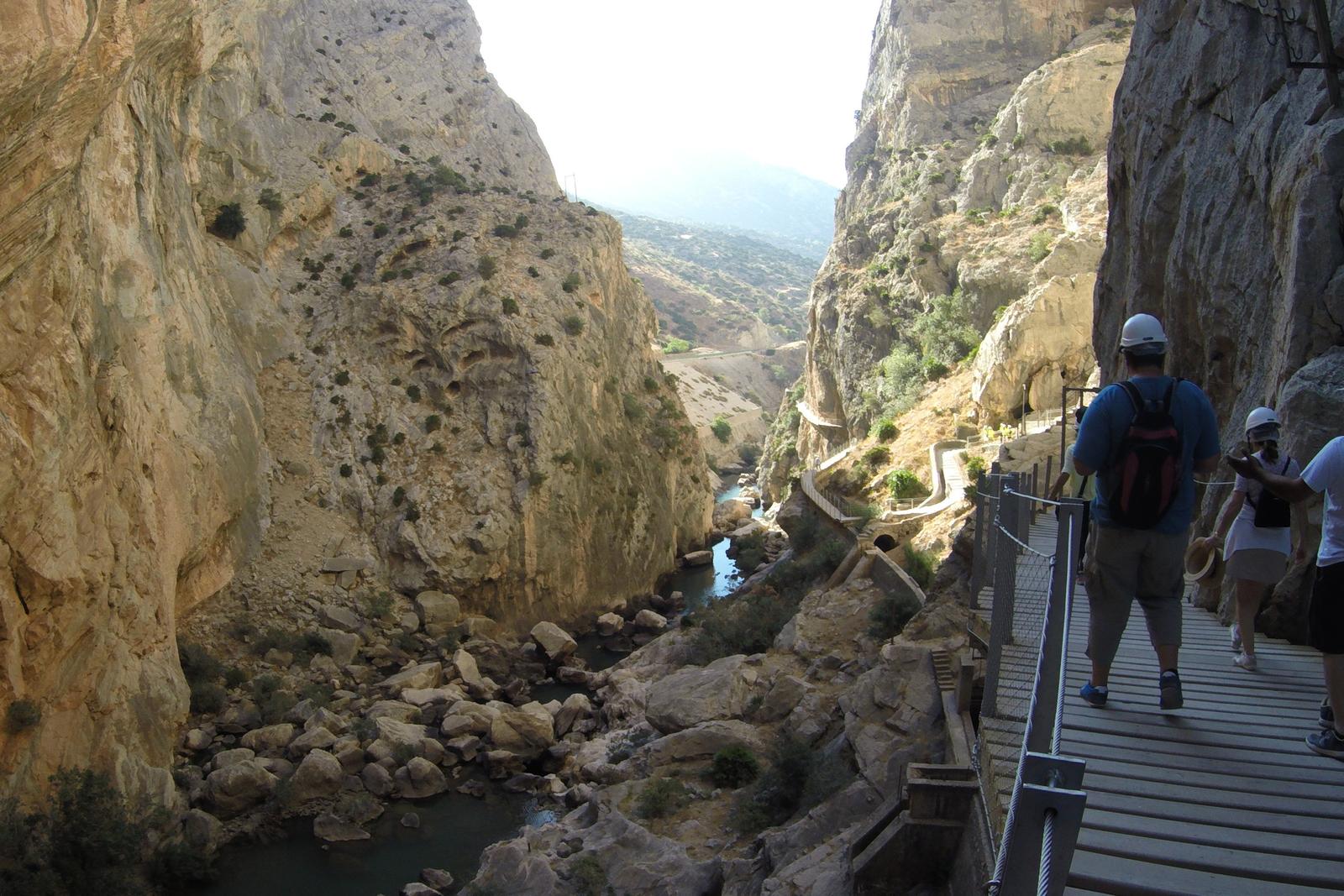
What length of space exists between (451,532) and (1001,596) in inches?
1062

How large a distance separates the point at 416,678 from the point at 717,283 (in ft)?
378

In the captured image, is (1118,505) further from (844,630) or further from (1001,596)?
(844,630)

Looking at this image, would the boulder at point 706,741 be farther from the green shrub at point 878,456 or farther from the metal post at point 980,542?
the green shrub at point 878,456

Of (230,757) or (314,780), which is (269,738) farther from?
(314,780)

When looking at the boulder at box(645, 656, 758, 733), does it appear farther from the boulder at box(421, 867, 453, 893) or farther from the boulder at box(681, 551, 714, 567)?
the boulder at box(681, 551, 714, 567)

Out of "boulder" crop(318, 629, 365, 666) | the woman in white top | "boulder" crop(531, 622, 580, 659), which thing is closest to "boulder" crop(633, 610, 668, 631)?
"boulder" crop(531, 622, 580, 659)

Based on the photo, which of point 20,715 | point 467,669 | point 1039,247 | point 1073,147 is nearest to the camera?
point 20,715

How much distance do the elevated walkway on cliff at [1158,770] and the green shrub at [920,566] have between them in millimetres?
15150

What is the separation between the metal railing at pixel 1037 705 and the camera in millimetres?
2852

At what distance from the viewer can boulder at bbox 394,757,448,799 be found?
20.6m

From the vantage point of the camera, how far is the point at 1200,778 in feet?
16.3

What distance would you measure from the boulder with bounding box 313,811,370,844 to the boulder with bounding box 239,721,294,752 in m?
3.55

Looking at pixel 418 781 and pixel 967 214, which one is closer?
pixel 418 781

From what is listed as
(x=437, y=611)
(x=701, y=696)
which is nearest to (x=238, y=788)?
(x=701, y=696)
